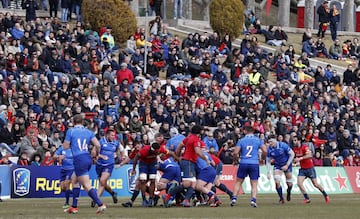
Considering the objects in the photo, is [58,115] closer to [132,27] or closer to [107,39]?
[107,39]

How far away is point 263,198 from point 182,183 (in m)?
6.34

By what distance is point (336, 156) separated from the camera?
40188 millimetres

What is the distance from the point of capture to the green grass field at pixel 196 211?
22.3 meters

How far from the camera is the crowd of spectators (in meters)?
33.7

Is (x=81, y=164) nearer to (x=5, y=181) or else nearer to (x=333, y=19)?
(x=5, y=181)

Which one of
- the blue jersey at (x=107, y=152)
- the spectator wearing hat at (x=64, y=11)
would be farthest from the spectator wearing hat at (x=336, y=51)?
the blue jersey at (x=107, y=152)

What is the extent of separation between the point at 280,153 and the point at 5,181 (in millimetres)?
7447

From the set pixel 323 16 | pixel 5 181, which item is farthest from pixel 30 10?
pixel 323 16

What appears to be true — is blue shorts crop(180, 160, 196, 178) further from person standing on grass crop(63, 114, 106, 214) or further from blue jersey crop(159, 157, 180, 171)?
person standing on grass crop(63, 114, 106, 214)

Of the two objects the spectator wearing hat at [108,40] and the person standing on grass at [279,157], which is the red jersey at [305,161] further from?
the spectator wearing hat at [108,40]

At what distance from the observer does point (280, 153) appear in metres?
29.4

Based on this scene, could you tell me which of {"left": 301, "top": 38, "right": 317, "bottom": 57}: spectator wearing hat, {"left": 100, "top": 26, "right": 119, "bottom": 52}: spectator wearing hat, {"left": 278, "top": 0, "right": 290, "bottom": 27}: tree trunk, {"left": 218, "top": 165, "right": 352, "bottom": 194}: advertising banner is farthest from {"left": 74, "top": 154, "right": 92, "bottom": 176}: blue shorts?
{"left": 278, "top": 0, "right": 290, "bottom": 27}: tree trunk

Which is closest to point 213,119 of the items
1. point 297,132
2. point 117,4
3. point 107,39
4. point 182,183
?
point 297,132

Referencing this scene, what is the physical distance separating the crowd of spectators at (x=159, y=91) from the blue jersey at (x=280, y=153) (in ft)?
9.97
